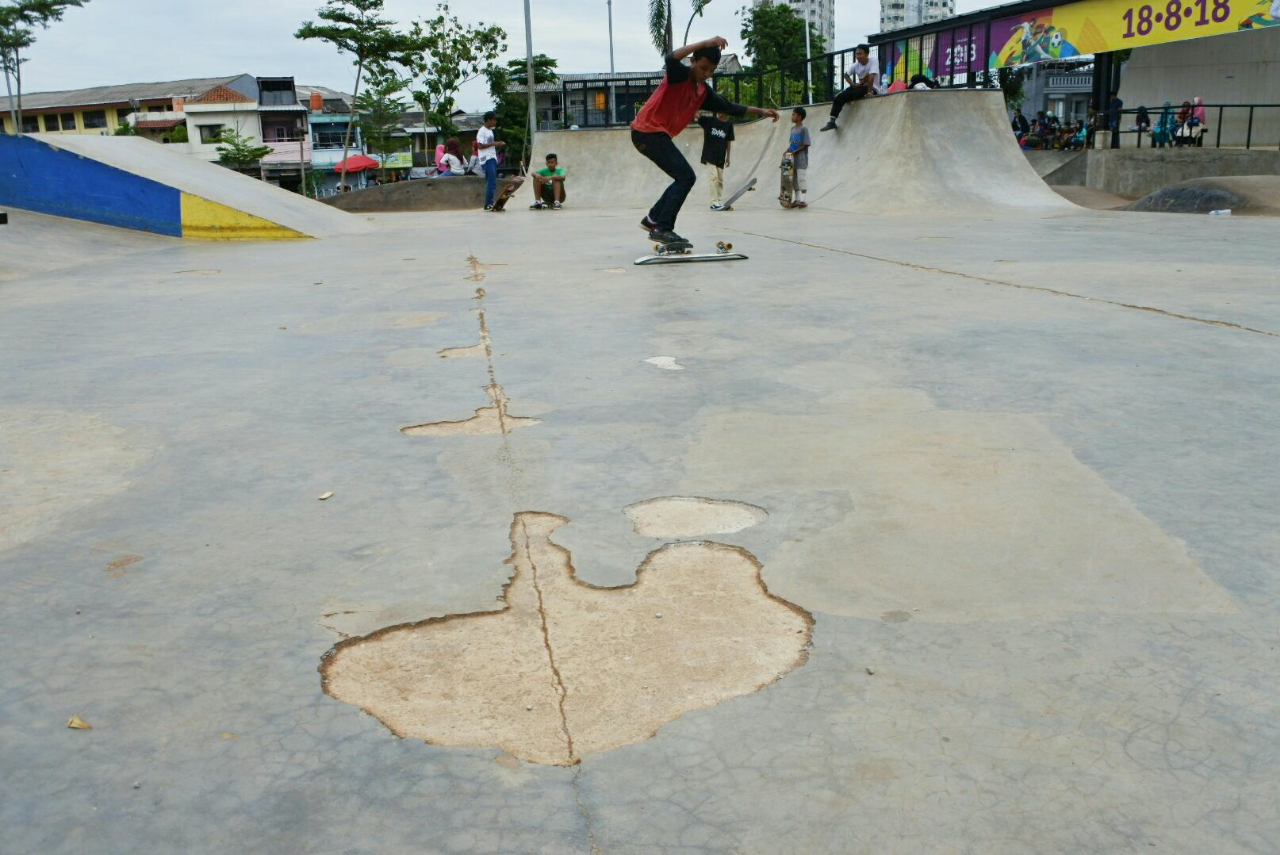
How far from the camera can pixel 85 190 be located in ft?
36.4

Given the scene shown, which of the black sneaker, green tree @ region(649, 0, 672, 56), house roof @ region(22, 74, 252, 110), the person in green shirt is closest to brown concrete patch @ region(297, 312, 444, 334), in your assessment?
the black sneaker

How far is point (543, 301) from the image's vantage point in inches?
227

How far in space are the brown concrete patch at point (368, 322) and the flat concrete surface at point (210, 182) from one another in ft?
21.4

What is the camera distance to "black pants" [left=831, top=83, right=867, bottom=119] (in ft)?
51.8

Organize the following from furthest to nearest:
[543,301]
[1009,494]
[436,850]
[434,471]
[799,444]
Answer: [543,301] → [799,444] → [434,471] → [1009,494] → [436,850]

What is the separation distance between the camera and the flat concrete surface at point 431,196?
2448 cm

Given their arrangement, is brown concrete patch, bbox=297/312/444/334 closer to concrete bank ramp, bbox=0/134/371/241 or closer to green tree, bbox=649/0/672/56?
concrete bank ramp, bbox=0/134/371/241

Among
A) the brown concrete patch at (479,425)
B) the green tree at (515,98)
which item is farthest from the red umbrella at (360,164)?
the brown concrete patch at (479,425)

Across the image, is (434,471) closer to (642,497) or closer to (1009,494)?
(642,497)

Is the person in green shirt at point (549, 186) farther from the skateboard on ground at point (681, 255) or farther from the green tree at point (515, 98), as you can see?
the green tree at point (515, 98)

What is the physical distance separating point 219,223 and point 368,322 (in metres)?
6.80

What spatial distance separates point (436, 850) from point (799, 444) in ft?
6.02

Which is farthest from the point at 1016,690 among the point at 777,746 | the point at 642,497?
the point at 642,497

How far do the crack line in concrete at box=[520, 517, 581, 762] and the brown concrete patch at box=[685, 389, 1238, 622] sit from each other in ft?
1.47
